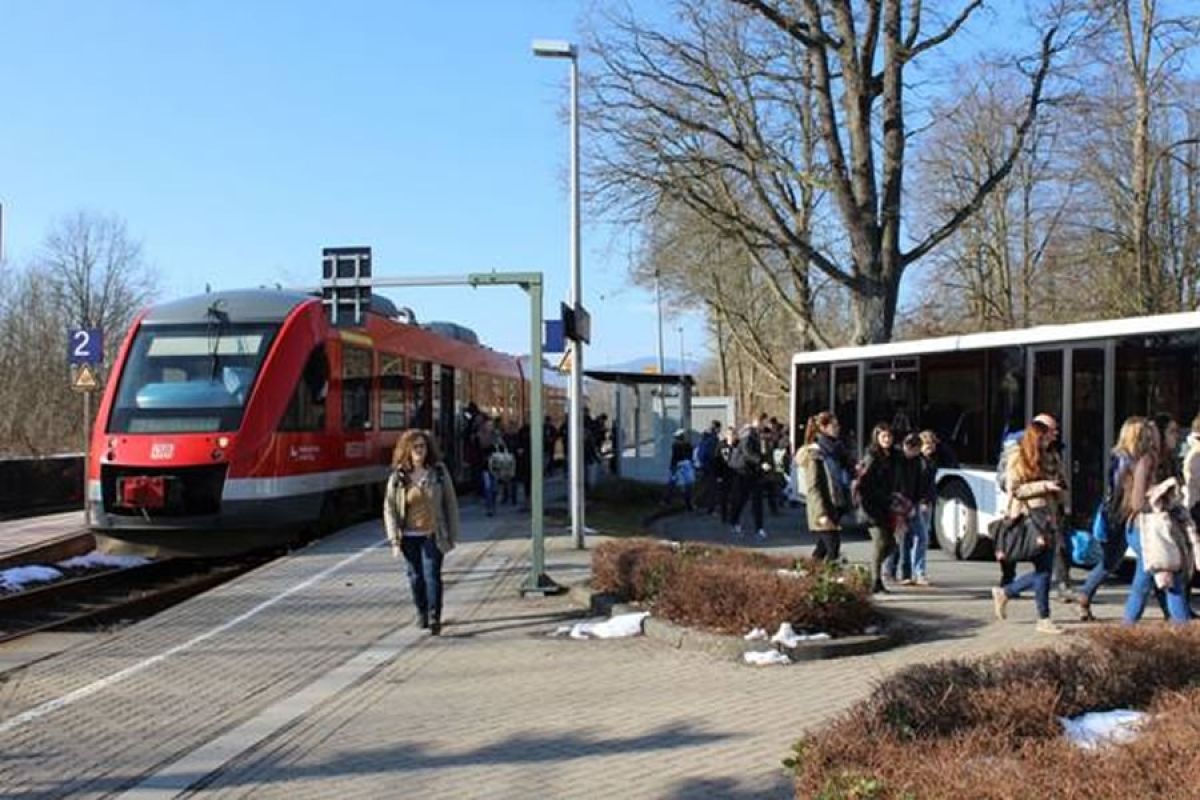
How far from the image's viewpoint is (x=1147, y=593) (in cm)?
895

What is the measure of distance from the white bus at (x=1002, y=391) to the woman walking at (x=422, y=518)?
4.60 metres

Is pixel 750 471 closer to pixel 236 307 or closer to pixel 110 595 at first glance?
pixel 236 307

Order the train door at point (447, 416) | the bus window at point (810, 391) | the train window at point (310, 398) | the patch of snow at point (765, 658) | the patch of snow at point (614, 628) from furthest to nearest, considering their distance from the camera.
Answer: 1. the train door at point (447, 416)
2. the bus window at point (810, 391)
3. the train window at point (310, 398)
4. the patch of snow at point (614, 628)
5. the patch of snow at point (765, 658)

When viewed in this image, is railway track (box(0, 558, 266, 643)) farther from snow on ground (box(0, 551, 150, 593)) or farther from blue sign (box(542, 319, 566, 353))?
blue sign (box(542, 319, 566, 353))

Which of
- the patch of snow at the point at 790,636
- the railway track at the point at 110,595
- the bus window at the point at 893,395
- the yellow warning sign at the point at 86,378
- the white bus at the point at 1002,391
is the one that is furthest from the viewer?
the yellow warning sign at the point at 86,378

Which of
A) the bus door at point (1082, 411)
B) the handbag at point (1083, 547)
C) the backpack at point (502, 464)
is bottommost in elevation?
the handbag at point (1083, 547)

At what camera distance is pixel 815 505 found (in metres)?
11.5

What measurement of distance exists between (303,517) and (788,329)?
40.8 m

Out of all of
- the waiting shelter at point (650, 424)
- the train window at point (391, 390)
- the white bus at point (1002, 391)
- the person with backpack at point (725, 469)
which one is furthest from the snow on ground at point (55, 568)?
the waiting shelter at point (650, 424)

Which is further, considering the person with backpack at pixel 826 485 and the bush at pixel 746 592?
the person with backpack at pixel 826 485

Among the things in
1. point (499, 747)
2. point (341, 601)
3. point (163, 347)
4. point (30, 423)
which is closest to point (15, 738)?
point (499, 747)

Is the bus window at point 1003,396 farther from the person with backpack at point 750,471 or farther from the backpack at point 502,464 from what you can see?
the backpack at point 502,464

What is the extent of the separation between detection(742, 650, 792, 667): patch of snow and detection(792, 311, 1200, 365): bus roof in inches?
237

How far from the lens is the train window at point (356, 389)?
58.3 feet
